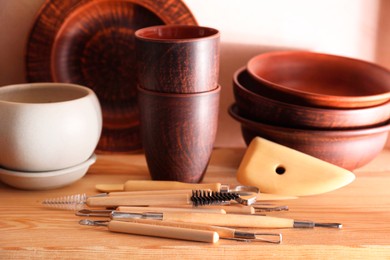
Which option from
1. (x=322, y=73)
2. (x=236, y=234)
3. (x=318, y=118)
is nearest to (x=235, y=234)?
(x=236, y=234)

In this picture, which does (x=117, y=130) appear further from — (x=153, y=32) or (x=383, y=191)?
(x=383, y=191)

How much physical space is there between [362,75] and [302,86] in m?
0.10

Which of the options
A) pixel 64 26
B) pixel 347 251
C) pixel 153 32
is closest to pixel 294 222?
pixel 347 251

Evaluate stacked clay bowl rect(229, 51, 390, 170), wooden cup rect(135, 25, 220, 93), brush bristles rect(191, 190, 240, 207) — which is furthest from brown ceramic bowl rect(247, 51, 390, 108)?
brush bristles rect(191, 190, 240, 207)

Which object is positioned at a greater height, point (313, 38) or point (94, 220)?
point (313, 38)

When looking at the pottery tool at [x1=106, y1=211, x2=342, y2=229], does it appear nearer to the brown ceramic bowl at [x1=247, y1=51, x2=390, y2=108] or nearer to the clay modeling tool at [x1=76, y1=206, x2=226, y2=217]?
the clay modeling tool at [x1=76, y1=206, x2=226, y2=217]

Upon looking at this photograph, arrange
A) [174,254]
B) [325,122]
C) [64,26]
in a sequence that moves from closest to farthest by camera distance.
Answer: [174,254] < [325,122] < [64,26]

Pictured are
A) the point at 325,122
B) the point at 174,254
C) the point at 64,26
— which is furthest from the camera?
the point at 64,26

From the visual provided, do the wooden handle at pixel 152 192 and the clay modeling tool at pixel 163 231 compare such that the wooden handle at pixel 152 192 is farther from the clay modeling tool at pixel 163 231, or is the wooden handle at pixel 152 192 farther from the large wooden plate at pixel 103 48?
the large wooden plate at pixel 103 48

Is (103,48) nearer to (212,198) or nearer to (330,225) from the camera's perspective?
(212,198)

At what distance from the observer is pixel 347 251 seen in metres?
0.61

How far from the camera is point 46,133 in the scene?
69 centimetres

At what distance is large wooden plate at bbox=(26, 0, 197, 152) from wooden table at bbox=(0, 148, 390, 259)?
6.6 inches

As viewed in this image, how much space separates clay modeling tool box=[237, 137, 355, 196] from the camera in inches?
29.0
